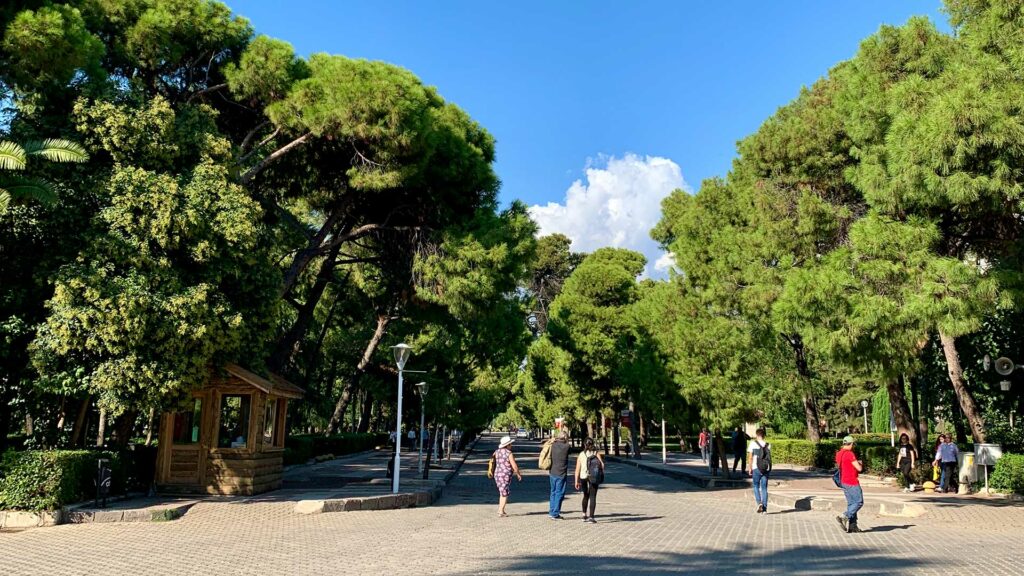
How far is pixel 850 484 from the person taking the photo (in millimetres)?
11898

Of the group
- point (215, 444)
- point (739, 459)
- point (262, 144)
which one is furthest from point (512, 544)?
point (739, 459)

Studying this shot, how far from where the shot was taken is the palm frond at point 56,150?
12.7 meters

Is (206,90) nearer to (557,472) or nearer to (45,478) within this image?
(45,478)

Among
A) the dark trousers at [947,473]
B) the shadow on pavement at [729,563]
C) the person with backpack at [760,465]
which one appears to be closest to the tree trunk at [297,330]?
the person with backpack at [760,465]

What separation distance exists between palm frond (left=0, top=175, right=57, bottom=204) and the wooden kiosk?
5.19 metres

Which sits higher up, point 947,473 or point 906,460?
point 906,460

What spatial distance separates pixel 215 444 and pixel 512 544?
31.6 ft

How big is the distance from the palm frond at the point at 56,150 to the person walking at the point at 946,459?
65.5 ft

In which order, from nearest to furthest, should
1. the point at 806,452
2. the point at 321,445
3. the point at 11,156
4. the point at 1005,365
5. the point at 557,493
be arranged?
the point at 11,156 < the point at 557,493 < the point at 1005,365 < the point at 806,452 < the point at 321,445

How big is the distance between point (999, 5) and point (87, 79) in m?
17.9

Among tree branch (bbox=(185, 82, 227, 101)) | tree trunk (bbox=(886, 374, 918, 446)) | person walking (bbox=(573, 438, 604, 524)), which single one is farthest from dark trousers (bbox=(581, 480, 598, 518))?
tree branch (bbox=(185, 82, 227, 101))

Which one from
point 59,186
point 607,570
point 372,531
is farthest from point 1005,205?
point 59,186

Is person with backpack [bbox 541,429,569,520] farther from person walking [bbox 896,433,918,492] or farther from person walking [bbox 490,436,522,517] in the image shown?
person walking [bbox 896,433,918,492]

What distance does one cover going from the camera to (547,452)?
13.9m
